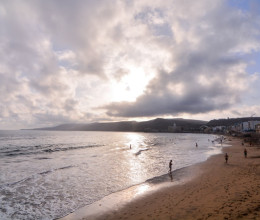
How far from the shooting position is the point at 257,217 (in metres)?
9.70

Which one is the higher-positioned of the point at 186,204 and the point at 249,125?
the point at 249,125

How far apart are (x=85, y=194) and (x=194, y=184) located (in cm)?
1017

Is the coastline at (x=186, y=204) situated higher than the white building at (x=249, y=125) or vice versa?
the white building at (x=249, y=125)

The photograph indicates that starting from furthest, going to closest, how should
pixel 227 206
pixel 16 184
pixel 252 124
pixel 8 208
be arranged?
pixel 252 124 → pixel 16 184 → pixel 8 208 → pixel 227 206

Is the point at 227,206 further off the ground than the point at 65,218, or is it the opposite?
the point at 227,206

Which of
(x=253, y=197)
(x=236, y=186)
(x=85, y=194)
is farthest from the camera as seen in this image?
(x=85, y=194)

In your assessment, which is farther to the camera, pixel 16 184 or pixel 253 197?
pixel 16 184

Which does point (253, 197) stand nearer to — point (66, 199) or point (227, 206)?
point (227, 206)

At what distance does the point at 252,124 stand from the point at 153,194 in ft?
501

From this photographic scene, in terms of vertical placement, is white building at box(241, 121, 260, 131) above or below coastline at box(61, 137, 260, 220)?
above

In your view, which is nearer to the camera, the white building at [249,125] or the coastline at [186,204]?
the coastline at [186,204]

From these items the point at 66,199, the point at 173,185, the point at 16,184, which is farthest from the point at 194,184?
the point at 16,184

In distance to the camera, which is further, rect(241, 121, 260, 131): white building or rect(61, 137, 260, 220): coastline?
rect(241, 121, 260, 131): white building

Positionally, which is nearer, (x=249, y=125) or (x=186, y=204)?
(x=186, y=204)
